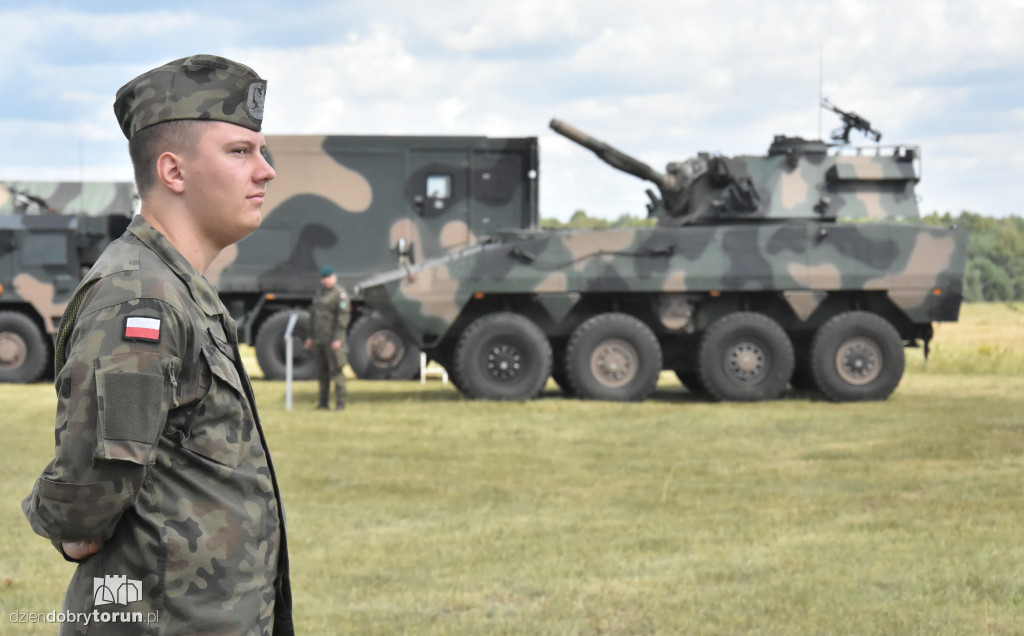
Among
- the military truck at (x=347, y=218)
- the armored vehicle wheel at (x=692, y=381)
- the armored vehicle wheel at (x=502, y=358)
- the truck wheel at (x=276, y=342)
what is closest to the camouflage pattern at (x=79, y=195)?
the military truck at (x=347, y=218)

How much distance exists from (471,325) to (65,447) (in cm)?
1272

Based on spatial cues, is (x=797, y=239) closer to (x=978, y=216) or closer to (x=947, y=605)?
(x=947, y=605)

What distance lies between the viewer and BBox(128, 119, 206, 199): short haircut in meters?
2.54

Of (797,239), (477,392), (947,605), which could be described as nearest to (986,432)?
(797,239)

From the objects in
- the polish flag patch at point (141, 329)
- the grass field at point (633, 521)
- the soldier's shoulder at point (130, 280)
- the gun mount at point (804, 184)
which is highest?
the gun mount at point (804, 184)

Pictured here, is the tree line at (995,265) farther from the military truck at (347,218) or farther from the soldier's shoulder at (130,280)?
the soldier's shoulder at (130,280)

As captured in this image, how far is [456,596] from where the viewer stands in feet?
20.1

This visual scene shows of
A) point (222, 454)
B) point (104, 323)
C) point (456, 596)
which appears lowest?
point (456, 596)

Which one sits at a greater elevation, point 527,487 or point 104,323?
point 104,323

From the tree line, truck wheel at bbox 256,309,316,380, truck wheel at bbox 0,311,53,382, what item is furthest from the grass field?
the tree line

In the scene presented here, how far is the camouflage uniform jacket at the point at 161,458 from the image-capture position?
230 cm

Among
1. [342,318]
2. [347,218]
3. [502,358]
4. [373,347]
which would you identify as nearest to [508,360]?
[502,358]

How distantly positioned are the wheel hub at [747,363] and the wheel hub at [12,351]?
938 centimetres

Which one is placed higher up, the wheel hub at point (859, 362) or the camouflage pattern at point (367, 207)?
the camouflage pattern at point (367, 207)
